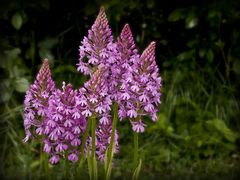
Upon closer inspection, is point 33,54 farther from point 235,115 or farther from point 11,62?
point 235,115

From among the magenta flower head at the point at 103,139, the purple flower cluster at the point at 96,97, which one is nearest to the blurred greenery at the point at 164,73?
the magenta flower head at the point at 103,139

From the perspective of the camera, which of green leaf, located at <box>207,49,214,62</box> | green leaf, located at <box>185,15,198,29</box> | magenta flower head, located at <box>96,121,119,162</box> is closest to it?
magenta flower head, located at <box>96,121,119,162</box>

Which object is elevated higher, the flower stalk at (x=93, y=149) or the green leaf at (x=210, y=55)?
the green leaf at (x=210, y=55)

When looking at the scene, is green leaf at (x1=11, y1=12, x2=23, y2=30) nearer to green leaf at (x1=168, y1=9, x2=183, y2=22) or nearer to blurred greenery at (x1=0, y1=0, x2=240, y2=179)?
blurred greenery at (x1=0, y1=0, x2=240, y2=179)

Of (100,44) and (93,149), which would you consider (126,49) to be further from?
(93,149)

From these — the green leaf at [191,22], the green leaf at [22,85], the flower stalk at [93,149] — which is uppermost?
the green leaf at [191,22]

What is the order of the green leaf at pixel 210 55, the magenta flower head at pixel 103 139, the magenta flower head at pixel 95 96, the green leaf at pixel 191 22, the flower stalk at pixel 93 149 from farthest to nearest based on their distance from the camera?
the green leaf at pixel 210 55
the green leaf at pixel 191 22
the magenta flower head at pixel 103 139
the flower stalk at pixel 93 149
the magenta flower head at pixel 95 96

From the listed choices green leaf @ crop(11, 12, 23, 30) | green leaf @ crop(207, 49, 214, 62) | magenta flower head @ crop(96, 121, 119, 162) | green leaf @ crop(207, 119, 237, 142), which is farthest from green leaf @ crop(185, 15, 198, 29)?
magenta flower head @ crop(96, 121, 119, 162)

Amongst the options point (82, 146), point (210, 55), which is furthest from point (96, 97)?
point (210, 55)

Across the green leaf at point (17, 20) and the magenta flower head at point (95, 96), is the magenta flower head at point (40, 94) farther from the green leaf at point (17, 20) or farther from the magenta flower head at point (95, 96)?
the green leaf at point (17, 20)
